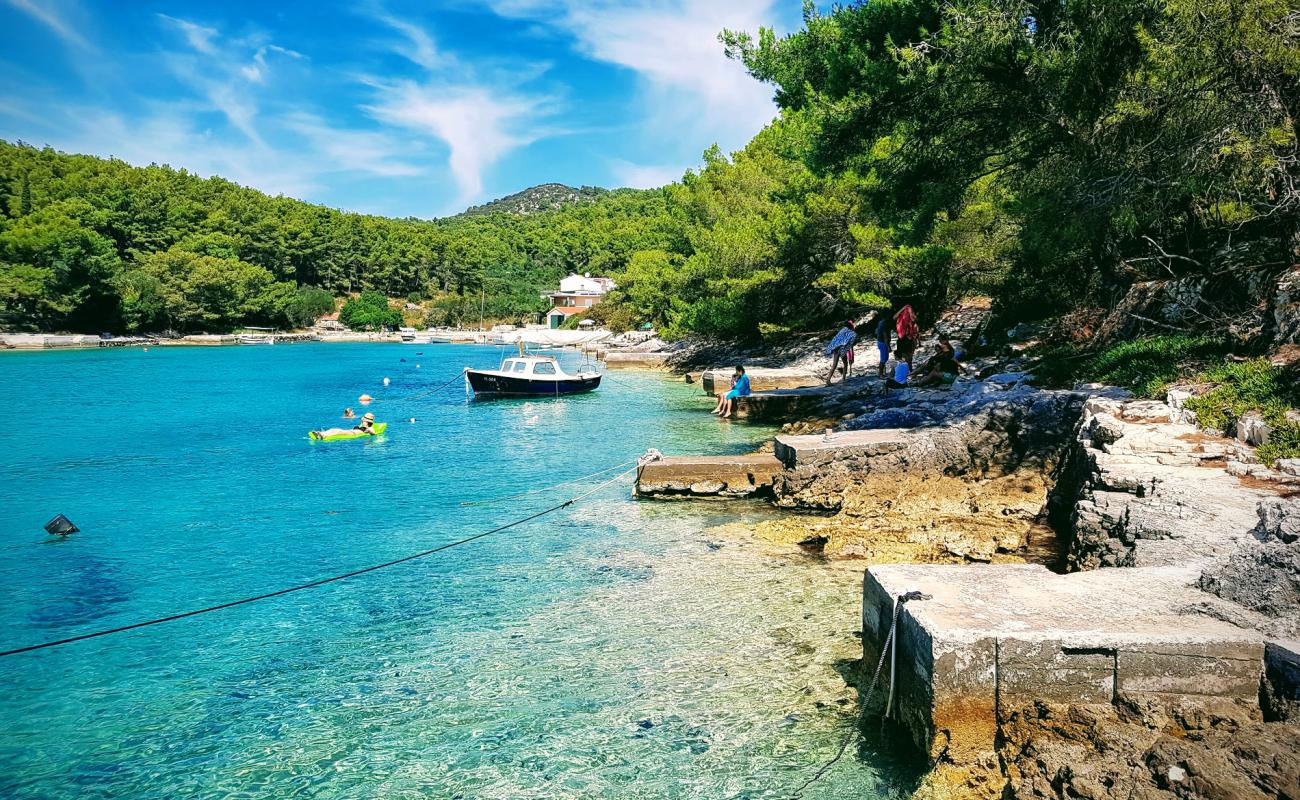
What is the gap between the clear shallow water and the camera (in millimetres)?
5328

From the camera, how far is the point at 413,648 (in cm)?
737

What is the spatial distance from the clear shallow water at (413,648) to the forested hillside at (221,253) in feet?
127

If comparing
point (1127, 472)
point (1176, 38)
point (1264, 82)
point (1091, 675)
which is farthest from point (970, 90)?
point (1091, 675)

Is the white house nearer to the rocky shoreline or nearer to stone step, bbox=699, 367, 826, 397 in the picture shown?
stone step, bbox=699, 367, 826, 397

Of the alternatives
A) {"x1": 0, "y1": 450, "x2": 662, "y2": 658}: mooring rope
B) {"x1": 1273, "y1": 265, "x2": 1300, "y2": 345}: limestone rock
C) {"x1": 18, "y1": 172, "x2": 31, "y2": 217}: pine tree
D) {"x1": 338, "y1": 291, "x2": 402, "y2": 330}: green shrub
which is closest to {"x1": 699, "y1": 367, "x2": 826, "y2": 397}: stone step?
{"x1": 0, "y1": 450, "x2": 662, "y2": 658}: mooring rope

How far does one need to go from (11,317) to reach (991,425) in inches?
3437

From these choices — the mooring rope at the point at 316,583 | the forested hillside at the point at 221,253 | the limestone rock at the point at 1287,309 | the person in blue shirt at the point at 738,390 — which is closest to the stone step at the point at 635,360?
the forested hillside at the point at 221,253

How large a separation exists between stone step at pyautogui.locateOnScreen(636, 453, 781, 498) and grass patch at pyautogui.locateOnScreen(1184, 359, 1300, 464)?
6.01 metres

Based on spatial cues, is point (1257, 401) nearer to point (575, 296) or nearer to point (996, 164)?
point (996, 164)

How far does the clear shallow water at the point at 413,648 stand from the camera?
17.5 ft

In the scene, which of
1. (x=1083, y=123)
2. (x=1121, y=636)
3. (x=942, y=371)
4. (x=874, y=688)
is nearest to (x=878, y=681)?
(x=874, y=688)

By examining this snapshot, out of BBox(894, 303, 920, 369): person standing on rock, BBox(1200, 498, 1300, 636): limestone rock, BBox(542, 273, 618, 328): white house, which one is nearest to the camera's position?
BBox(1200, 498, 1300, 636): limestone rock

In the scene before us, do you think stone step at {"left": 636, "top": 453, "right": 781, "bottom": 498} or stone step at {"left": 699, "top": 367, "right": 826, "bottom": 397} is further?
stone step at {"left": 699, "top": 367, "right": 826, "bottom": 397}

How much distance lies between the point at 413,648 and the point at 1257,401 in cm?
975
